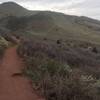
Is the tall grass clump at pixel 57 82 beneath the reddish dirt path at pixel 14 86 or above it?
above

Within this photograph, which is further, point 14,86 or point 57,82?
point 14,86

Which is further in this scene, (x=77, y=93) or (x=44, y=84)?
(x=44, y=84)

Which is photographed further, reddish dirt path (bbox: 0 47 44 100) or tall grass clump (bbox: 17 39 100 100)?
reddish dirt path (bbox: 0 47 44 100)

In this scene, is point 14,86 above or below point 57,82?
below

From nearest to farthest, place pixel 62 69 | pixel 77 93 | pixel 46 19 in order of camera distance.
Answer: pixel 77 93 → pixel 62 69 → pixel 46 19

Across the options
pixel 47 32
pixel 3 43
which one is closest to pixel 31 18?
pixel 47 32

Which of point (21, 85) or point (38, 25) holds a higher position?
point (21, 85)

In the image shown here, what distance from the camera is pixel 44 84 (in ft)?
32.0

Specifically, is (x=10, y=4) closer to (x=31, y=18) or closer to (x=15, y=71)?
(x=31, y=18)

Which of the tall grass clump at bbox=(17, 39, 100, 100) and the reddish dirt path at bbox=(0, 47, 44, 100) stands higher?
the tall grass clump at bbox=(17, 39, 100, 100)

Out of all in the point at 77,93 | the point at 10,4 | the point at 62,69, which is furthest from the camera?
the point at 10,4

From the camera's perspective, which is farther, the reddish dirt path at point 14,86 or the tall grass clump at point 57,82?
the reddish dirt path at point 14,86

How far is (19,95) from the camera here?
29.9 feet

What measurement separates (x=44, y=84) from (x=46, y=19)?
238 feet
